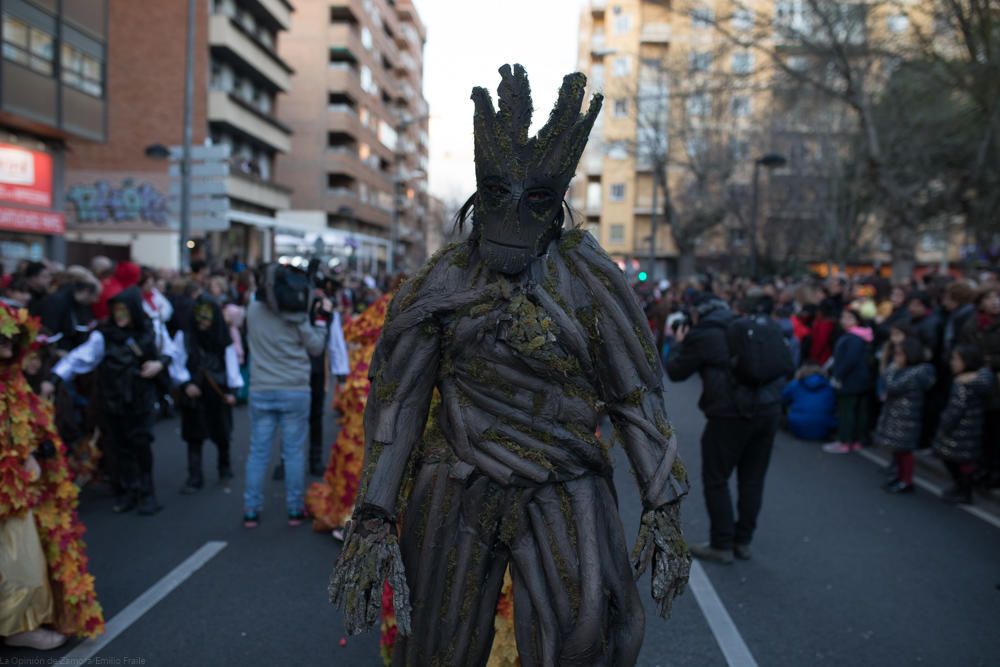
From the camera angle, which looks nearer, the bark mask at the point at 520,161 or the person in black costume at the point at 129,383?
the bark mask at the point at 520,161

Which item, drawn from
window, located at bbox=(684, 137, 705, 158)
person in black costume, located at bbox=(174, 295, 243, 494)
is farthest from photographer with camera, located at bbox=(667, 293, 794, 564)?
window, located at bbox=(684, 137, 705, 158)

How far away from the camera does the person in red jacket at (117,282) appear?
29.9 ft

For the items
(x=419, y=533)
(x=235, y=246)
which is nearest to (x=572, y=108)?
(x=419, y=533)

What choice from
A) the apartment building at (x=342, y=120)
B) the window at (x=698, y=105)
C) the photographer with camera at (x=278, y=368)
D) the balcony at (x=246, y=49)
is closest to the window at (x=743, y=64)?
the window at (x=698, y=105)

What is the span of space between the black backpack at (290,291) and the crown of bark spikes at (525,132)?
→ 4001 mm

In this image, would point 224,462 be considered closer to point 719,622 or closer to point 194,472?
point 194,472

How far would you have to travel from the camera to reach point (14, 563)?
4.09 m

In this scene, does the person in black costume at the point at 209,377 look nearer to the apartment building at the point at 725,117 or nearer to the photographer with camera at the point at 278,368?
the photographer with camera at the point at 278,368

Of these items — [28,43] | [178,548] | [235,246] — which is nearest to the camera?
[178,548]

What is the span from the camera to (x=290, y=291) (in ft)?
20.5

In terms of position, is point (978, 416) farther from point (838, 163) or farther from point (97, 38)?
point (838, 163)

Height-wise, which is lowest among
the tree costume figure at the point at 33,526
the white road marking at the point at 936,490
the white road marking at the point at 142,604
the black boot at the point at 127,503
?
the white road marking at the point at 142,604

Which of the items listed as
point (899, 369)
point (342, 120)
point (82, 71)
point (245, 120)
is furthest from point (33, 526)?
point (342, 120)

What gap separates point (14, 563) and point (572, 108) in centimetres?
368
